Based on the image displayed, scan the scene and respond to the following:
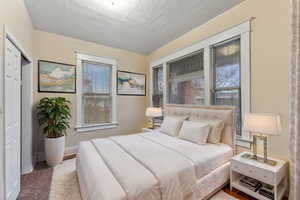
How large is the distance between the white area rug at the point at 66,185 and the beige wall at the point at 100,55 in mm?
868

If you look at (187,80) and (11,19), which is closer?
(11,19)

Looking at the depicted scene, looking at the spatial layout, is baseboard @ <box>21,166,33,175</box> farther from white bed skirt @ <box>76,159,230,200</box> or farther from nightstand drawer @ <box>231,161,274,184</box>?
nightstand drawer @ <box>231,161,274,184</box>

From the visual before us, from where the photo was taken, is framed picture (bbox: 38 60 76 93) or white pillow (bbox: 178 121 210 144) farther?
framed picture (bbox: 38 60 76 93)

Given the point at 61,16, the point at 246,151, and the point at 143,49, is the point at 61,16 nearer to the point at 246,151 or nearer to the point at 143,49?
the point at 143,49

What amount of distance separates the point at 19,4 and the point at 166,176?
3.02m

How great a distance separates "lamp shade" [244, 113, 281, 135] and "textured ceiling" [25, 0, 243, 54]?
1876mm

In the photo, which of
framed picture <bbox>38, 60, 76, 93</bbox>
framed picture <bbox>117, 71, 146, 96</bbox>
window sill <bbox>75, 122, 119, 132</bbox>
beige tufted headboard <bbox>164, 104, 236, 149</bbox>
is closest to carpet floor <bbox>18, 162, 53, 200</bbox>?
window sill <bbox>75, 122, 119, 132</bbox>

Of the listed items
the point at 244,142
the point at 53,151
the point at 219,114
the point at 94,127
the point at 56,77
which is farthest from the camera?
the point at 94,127

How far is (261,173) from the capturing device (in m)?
1.66

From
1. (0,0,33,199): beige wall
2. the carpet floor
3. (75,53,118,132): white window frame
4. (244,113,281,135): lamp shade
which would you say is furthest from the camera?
(75,53,118,132): white window frame

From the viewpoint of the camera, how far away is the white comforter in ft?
3.72

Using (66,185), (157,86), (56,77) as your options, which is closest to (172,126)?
(157,86)

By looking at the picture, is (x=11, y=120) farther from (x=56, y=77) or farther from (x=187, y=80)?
(x=187, y=80)

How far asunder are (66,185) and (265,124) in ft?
9.74
